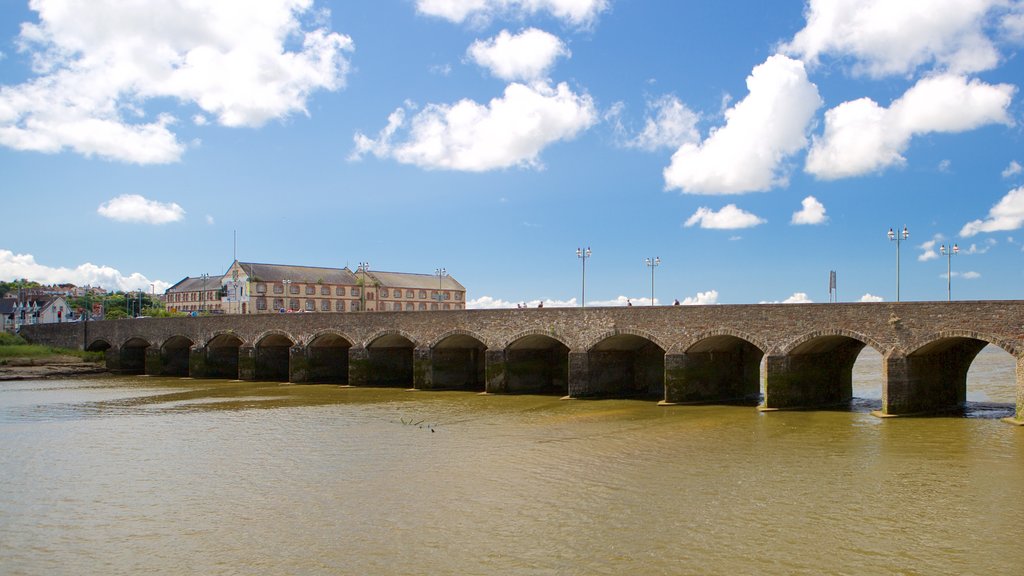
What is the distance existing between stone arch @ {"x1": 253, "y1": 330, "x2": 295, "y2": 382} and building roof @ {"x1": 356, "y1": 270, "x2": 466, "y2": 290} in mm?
51182

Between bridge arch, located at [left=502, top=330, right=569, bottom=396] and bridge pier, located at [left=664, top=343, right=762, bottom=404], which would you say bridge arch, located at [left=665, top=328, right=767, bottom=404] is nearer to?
bridge pier, located at [left=664, top=343, right=762, bottom=404]

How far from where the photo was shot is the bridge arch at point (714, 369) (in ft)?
102

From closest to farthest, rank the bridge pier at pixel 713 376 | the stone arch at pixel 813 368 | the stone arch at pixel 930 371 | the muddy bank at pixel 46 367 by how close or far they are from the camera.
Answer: the stone arch at pixel 930 371
the stone arch at pixel 813 368
the bridge pier at pixel 713 376
the muddy bank at pixel 46 367

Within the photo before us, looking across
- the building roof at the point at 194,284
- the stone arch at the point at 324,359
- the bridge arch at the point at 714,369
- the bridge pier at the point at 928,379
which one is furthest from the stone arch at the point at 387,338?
the building roof at the point at 194,284

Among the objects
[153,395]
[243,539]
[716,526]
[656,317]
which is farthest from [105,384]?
[716,526]

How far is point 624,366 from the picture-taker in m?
36.8

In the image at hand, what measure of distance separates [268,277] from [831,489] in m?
85.1

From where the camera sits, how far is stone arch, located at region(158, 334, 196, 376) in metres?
55.3

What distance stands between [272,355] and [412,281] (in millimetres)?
57986

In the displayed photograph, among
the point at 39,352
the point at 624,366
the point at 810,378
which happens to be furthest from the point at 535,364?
the point at 39,352

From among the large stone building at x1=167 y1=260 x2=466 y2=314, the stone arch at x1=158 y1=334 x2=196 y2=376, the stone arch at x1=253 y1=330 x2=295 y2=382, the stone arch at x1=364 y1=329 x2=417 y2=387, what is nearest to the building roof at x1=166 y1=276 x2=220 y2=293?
the large stone building at x1=167 y1=260 x2=466 y2=314

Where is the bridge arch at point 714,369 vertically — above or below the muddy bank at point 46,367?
above

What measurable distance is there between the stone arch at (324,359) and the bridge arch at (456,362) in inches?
239

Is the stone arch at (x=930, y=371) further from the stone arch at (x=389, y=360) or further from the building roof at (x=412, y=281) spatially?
the building roof at (x=412, y=281)
